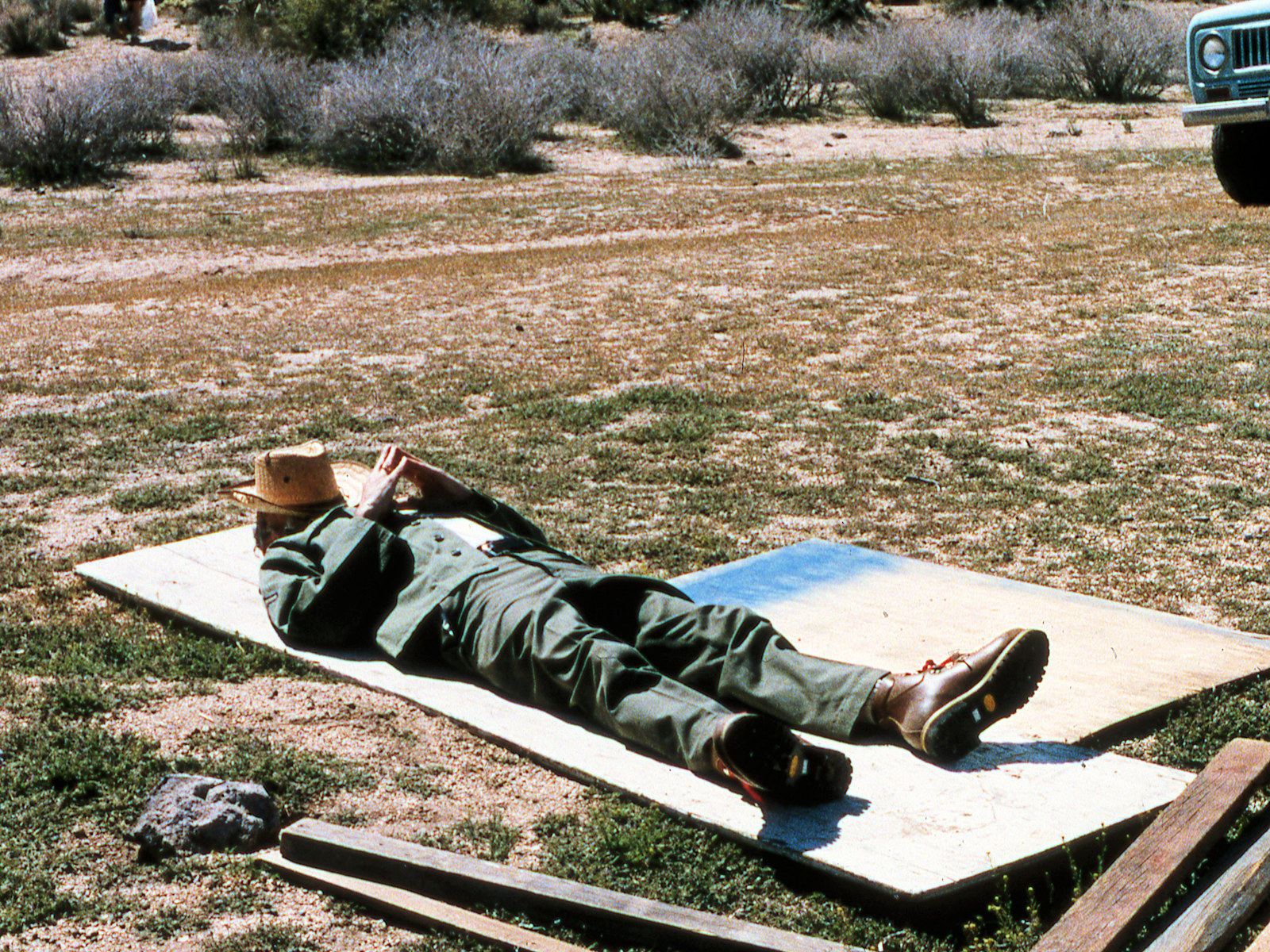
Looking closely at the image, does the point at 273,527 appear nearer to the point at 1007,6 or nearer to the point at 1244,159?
the point at 1244,159

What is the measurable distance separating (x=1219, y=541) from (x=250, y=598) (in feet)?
11.6

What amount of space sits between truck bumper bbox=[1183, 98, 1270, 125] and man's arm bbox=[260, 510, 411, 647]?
7704 mm

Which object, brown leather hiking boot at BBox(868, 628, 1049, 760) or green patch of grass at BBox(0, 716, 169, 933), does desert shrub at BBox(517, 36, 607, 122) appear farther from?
brown leather hiking boot at BBox(868, 628, 1049, 760)

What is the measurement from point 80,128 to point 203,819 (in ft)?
53.8

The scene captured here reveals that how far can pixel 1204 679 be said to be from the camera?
4117mm

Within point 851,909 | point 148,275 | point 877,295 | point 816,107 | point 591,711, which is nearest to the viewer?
point 851,909

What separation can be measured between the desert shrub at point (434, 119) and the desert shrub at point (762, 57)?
4.59 metres

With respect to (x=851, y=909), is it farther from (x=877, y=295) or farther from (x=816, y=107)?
(x=816, y=107)

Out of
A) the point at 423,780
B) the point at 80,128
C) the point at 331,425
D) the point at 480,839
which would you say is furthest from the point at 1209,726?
the point at 80,128

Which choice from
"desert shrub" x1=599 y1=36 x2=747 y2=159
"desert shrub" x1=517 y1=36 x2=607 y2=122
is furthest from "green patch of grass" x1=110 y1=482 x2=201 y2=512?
"desert shrub" x1=517 y1=36 x2=607 y2=122

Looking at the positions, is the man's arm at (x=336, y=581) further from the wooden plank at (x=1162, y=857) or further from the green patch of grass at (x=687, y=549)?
the wooden plank at (x=1162, y=857)

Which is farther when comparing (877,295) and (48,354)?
(877,295)

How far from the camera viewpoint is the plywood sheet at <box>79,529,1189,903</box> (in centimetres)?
306

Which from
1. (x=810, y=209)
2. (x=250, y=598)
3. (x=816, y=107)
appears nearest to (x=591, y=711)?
(x=250, y=598)
